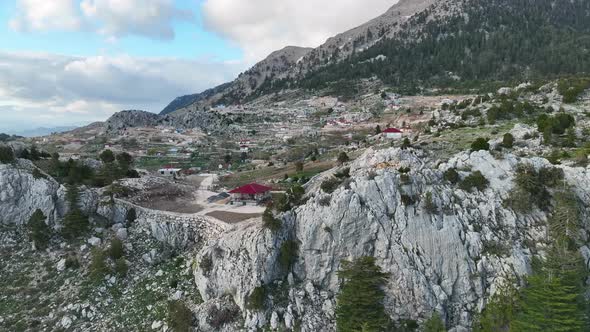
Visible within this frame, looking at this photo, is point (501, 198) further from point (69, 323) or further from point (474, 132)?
point (69, 323)

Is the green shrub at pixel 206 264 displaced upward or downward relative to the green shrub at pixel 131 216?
downward

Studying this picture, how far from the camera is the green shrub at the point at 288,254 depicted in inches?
1248

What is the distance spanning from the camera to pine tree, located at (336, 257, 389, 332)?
87.3 feet

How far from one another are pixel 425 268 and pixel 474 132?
99.6 feet

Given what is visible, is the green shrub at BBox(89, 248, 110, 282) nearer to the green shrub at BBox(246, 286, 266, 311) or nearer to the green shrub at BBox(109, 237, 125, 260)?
Result: the green shrub at BBox(109, 237, 125, 260)

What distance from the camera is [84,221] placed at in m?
41.0

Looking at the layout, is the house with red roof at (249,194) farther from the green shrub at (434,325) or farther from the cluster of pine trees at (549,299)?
the cluster of pine trees at (549,299)

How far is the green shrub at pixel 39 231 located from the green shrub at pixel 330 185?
2792cm

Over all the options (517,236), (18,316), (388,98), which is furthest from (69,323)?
(388,98)

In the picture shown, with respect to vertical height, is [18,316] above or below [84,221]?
below

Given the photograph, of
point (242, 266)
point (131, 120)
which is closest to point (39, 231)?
point (242, 266)

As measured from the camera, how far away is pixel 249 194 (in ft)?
153

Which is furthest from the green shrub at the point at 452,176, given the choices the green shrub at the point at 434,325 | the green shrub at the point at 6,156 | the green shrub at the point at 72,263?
the green shrub at the point at 6,156

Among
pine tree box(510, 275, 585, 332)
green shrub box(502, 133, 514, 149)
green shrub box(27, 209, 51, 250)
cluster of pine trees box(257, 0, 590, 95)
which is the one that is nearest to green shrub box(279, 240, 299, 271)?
pine tree box(510, 275, 585, 332)
